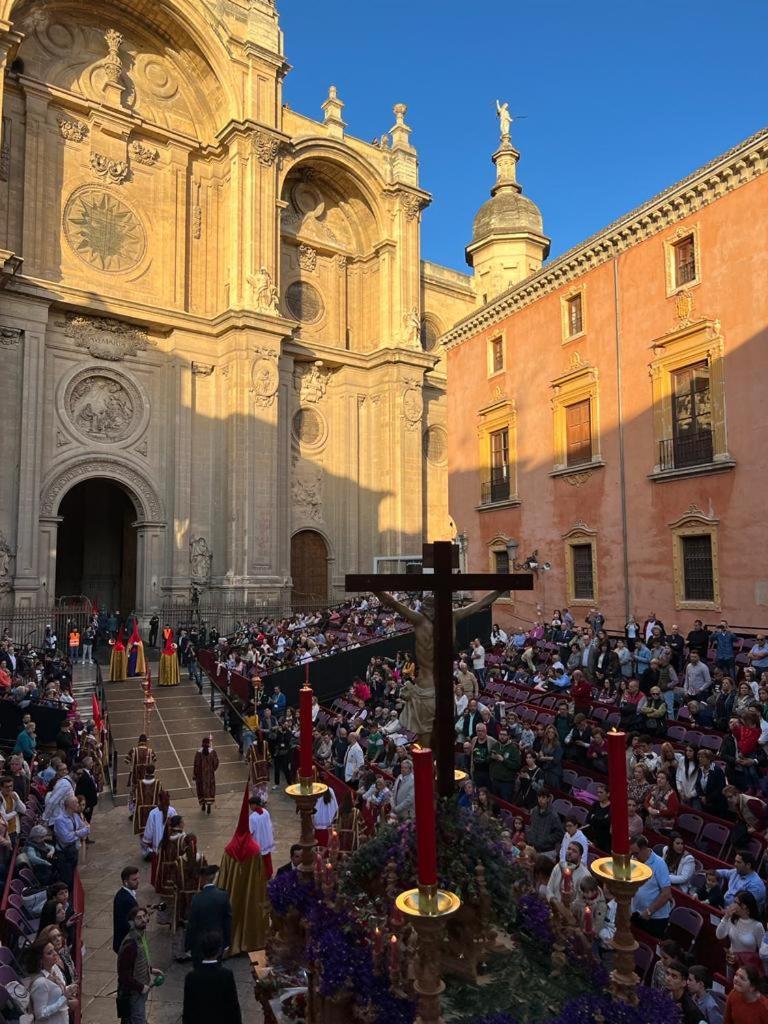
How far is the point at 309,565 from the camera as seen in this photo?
35562 mm

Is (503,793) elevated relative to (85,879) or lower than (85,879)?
elevated

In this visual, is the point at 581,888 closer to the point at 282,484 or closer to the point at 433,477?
the point at 282,484

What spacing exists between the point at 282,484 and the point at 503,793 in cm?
2348

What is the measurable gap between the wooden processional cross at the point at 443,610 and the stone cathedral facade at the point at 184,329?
24451mm

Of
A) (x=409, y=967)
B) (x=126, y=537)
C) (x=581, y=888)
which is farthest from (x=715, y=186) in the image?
(x=126, y=537)

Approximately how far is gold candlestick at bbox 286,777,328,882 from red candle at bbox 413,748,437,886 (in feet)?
5.01

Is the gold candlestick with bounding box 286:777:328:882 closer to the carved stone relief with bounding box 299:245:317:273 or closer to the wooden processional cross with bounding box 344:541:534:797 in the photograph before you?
the wooden processional cross with bounding box 344:541:534:797

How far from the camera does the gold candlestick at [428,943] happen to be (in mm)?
3023

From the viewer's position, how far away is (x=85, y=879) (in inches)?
418

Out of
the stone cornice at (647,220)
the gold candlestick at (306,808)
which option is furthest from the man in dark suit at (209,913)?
the stone cornice at (647,220)

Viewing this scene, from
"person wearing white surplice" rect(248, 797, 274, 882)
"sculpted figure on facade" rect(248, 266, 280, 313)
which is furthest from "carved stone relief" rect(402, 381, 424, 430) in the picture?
"person wearing white surplice" rect(248, 797, 274, 882)

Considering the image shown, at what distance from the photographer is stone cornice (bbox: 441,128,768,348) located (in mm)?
17688

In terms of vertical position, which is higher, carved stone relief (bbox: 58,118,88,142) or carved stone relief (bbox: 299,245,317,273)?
carved stone relief (bbox: 58,118,88,142)

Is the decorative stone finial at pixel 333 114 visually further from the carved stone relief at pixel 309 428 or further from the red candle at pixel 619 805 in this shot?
the red candle at pixel 619 805
